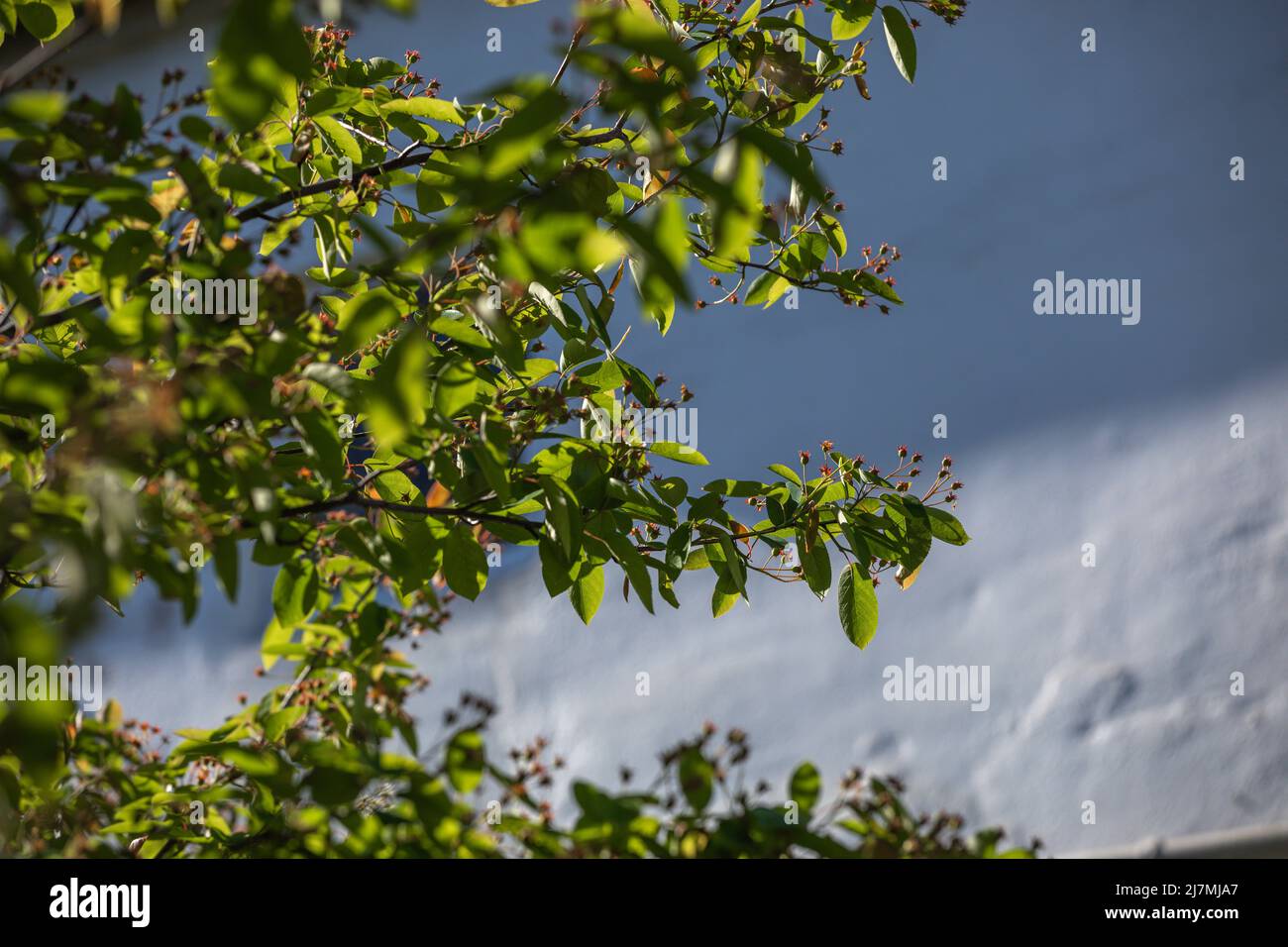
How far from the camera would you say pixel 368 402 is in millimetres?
629

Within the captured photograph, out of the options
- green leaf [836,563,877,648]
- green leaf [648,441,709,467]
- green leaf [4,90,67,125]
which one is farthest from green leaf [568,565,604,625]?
green leaf [4,90,67,125]

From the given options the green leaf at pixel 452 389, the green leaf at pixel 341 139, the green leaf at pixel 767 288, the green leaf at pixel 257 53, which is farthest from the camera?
the green leaf at pixel 767 288

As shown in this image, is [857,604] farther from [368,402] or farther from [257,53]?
[257,53]

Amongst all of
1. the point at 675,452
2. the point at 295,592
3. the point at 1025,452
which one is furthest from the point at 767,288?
the point at 1025,452

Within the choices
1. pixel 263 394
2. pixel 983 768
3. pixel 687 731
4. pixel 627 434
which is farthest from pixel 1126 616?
pixel 263 394

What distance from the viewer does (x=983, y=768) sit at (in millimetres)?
2986

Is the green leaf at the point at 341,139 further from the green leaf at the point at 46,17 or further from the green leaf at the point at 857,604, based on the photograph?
the green leaf at the point at 857,604

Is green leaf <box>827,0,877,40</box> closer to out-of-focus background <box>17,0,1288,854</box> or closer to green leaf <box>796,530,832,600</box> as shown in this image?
green leaf <box>796,530,832,600</box>

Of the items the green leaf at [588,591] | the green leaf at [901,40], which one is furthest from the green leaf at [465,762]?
the green leaf at [901,40]

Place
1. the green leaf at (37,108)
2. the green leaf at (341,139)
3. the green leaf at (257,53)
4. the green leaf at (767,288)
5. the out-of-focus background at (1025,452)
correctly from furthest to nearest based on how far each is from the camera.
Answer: the out-of-focus background at (1025,452)
the green leaf at (767,288)
the green leaf at (341,139)
the green leaf at (37,108)
the green leaf at (257,53)

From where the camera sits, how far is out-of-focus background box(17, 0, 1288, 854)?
2992 mm

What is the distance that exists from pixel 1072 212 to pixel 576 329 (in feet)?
8.74

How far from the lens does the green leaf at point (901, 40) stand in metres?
0.96

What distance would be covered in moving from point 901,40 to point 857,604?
505mm
